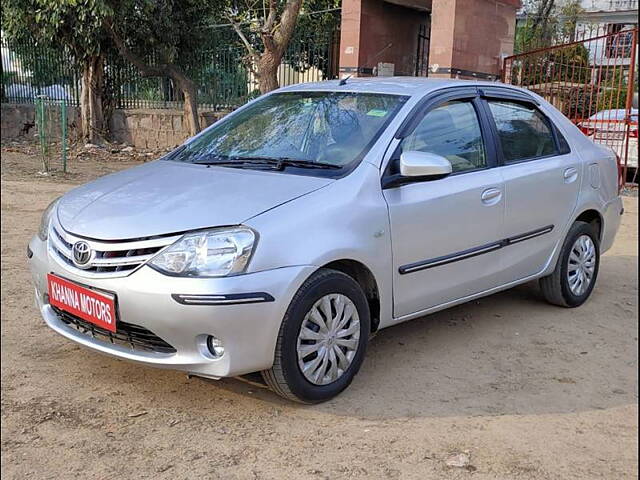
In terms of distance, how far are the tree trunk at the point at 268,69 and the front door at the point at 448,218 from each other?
7652 millimetres

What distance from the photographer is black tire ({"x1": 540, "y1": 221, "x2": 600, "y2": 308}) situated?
515 centimetres

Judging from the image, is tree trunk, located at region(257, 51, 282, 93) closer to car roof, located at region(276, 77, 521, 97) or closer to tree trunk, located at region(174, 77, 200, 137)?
tree trunk, located at region(174, 77, 200, 137)

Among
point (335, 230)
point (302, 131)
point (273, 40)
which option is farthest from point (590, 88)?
point (335, 230)

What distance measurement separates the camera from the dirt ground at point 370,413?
120 inches

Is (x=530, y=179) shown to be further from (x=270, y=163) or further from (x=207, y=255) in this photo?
(x=207, y=255)

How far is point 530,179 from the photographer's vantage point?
471 centimetres

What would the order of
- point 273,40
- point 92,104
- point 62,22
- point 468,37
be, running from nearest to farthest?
point 468,37 < point 273,40 < point 62,22 < point 92,104

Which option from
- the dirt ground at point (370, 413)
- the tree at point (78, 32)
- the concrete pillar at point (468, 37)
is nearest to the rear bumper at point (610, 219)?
the dirt ground at point (370, 413)

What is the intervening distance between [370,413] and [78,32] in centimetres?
1181

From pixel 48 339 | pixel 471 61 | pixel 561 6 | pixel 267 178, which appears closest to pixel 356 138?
pixel 267 178

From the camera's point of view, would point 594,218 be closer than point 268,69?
Yes

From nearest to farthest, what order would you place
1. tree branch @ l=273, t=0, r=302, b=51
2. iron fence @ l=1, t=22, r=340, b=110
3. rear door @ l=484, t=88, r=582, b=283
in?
rear door @ l=484, t=88, r=582, b=283, tree branch @ l=273, t=0, r=302, b=51, iron fence @ l=1, t=22, r=340, b=110

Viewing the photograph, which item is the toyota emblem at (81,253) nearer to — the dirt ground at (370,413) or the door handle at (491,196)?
the dirt ground at (370,413)

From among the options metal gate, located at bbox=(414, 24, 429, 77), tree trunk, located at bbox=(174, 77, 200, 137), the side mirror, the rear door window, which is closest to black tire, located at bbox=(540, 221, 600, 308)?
the rear door window
